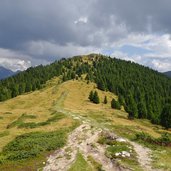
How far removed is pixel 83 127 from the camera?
5603 cm

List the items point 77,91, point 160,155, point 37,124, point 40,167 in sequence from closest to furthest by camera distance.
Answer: point 40,167 < point 160,155 < point 37,124 < point 77,91

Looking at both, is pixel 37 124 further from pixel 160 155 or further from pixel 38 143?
pixel 160 155

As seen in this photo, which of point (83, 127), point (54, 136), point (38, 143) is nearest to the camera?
point (38, 143)

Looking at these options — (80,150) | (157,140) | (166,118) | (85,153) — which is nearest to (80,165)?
(85,153)

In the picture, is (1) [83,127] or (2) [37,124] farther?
(2) [37,124]

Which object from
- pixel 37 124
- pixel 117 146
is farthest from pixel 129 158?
pixel 37 124

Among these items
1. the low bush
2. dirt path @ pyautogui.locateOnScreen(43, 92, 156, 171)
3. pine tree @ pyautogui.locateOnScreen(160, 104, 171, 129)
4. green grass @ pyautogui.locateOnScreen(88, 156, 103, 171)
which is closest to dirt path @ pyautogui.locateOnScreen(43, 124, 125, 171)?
dirt path @ pyautogui.locateOnScreen(43, 92, 156, 171)

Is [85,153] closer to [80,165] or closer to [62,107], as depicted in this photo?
[80,165]

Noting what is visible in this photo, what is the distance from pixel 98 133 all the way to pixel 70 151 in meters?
11.2

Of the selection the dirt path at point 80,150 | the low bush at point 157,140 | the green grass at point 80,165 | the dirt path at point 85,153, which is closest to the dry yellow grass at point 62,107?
the dirt path at point 80,150

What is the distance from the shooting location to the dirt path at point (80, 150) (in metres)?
34.7

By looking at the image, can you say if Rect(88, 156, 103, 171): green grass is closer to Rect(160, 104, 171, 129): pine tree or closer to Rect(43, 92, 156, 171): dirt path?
Rect(43, 92, 156, 171): dirt path

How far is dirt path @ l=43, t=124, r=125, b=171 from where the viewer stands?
34.7 m

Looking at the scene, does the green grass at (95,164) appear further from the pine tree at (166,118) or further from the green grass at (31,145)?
the pine tree at (166,118)
